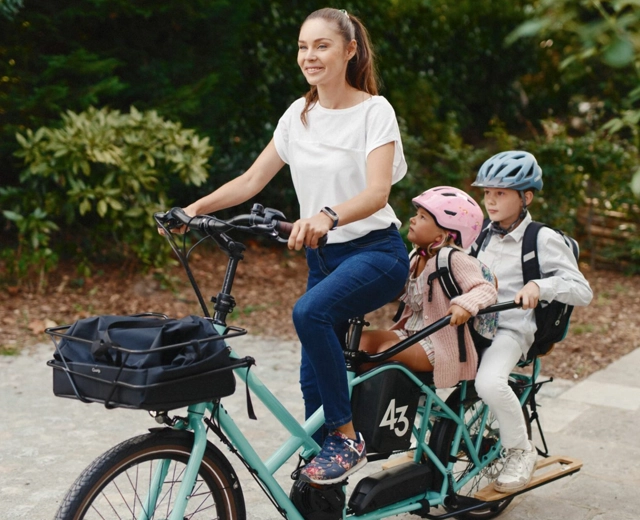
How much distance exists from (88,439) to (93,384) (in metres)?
2.24

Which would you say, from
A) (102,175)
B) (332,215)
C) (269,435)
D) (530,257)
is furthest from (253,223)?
(102,175)

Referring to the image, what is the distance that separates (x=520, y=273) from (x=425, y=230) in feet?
1.62

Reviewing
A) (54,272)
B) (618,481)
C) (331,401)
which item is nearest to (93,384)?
(331,401)

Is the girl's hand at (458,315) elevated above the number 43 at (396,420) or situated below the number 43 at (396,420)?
above

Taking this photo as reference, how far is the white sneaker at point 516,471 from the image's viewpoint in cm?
345

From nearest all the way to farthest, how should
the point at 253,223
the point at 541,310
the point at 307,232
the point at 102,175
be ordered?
1. the point at 307,232
2. the point at 253,223
3. the point at 541,310
4. the point at 102,175

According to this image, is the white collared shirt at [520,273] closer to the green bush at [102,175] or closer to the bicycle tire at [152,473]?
the bicycle tire at [152,473]

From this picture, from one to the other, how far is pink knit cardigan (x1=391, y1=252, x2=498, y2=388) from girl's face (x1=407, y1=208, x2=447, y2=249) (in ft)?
0.27

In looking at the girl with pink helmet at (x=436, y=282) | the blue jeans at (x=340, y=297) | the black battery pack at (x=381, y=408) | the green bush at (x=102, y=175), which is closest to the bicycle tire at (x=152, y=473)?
the blue jeans at (x=340, y=297)

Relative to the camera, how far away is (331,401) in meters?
2.96

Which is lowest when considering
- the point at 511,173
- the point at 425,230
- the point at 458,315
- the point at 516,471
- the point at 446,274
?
the point at 516,471

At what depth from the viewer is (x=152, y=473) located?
9.64 feet

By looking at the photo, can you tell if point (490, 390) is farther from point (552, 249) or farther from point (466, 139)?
point (466, 139)

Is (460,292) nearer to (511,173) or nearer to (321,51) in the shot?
(511,173)
